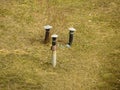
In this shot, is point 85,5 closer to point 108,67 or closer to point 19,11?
point 19,11

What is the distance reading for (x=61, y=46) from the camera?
9.77 meters

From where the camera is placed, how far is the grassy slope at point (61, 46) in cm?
833

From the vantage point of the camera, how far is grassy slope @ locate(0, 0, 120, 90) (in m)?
8.33

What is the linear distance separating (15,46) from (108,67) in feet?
10.2

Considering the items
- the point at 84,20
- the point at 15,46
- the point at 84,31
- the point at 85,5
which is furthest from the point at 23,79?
the point at 85,5

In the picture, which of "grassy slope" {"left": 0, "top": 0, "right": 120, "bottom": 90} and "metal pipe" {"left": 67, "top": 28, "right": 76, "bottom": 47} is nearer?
"grassy slope" {"left": 0, "top": 0, "right": 120, "bottom": 90}

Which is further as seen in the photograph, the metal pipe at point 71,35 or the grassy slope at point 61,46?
the metal pipe at point 71,35

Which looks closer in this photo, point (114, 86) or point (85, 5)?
point (114, 86)

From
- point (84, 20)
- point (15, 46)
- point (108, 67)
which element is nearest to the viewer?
point (108, 67)

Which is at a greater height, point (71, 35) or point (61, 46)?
point (71, 35)

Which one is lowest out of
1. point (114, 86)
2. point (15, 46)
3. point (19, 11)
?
point (114, 86)

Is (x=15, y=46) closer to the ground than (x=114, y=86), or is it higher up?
higher up

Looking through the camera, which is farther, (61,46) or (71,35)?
(61,46)

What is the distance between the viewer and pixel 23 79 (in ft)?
27.1
